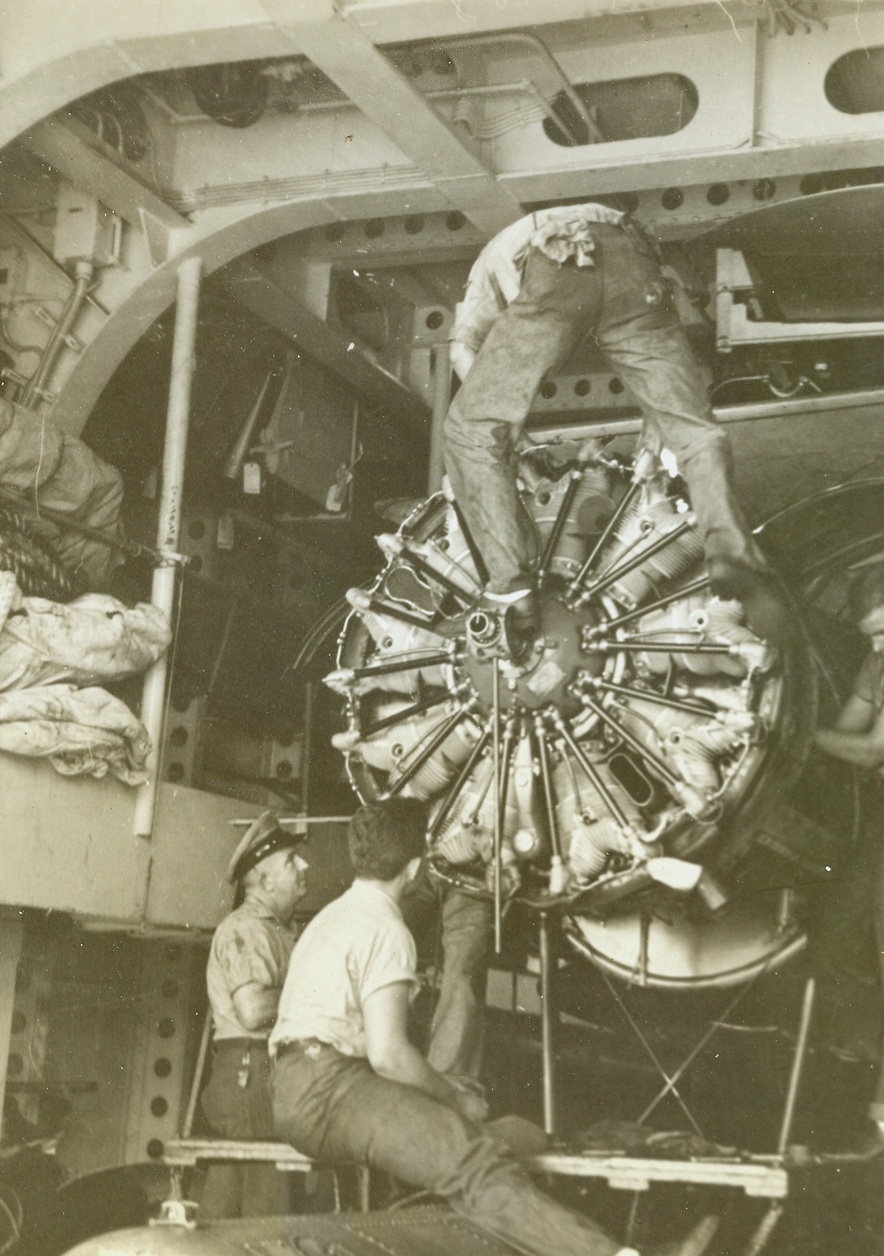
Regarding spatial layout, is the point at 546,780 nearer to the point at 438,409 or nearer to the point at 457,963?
the point at 457,963

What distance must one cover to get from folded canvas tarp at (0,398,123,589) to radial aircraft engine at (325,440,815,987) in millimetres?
550

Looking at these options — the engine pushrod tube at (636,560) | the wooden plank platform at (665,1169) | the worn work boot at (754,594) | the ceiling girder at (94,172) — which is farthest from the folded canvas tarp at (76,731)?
the worn work boot at (754,594)

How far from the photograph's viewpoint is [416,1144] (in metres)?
2.20

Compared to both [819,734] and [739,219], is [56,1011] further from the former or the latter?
[739,219]

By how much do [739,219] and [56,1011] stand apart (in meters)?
1.86

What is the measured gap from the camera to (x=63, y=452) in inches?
111

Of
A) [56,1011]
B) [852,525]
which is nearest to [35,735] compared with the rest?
[56,1011]

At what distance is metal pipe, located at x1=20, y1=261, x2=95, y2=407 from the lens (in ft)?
9.85

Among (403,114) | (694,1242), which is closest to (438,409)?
(403,114)

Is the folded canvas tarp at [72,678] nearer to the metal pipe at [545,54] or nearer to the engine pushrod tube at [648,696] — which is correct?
the engine pushrod tube at [648,696]

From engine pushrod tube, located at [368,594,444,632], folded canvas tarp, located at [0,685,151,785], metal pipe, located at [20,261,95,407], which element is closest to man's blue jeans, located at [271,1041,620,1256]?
folded canvas tarp, located at [0,685,151,785]

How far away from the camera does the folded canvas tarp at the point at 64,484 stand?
273 centimetres

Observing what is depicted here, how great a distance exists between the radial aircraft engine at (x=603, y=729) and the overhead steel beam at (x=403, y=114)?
49cm

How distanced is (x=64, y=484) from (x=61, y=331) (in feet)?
1.22
